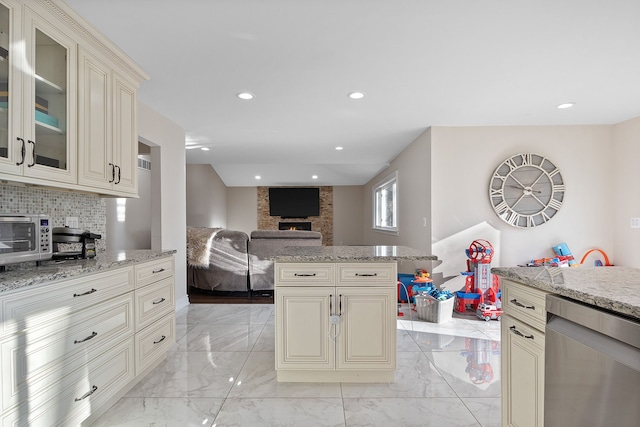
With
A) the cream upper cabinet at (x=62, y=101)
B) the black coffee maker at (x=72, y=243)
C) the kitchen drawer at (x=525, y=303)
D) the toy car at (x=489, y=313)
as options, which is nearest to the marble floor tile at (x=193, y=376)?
the black coffee maker at (x=72, y=243)

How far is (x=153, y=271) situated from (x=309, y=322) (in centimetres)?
118

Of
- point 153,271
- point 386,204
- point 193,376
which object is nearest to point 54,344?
point 153,271

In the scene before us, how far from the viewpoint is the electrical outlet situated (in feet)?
7.48

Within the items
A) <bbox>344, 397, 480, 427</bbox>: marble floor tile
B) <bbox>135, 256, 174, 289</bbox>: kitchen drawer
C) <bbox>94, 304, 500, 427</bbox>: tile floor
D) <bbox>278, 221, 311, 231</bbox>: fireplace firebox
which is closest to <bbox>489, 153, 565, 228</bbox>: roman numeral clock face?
<bbox>94, 304, 500, 427</bbox>: tile floor

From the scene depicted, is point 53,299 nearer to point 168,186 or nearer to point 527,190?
point 168,186

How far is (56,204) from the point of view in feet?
7.22

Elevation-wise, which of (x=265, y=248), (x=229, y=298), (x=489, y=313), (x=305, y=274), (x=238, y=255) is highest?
(x=305, y=274)

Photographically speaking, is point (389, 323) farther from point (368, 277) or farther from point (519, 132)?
point (519, 132)

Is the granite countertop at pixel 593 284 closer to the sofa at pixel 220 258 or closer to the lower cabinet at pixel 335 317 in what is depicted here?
the lower cabinet at pixel 335 317

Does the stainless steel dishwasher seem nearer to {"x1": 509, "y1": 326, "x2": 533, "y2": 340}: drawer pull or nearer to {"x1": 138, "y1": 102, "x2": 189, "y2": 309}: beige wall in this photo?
{"x1": 509, "y1": 326, "x2": 533, "y2": 340}: drawer pull

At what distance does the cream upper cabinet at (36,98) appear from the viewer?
1.47 m

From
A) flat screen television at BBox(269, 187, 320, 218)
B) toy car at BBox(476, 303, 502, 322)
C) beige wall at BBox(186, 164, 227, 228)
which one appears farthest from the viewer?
flat screen television at BBox(269, 187, 320, 218)

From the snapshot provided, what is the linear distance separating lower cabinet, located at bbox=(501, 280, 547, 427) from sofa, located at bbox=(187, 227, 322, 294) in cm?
332

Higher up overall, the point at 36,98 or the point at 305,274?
the point at 36,98
